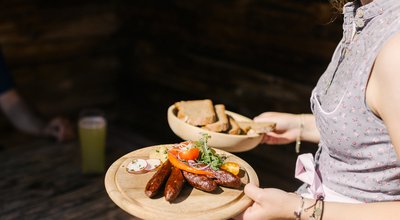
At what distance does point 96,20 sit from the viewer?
17.4ft

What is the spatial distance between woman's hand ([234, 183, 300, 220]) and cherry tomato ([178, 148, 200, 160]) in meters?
0.24

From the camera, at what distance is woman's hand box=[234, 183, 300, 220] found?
1.66m

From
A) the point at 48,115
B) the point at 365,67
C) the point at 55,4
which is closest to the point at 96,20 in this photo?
the point at 55,4

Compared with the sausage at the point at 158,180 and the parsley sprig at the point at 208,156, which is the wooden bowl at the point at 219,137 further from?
the sausage at the point at 158,180

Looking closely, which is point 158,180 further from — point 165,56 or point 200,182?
point 165,56

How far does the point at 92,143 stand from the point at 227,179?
1.54 metres

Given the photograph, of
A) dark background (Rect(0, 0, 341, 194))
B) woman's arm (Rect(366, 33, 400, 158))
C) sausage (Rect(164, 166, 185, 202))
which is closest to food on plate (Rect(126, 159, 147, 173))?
sausage (Rect(164, 166, 185, 202))

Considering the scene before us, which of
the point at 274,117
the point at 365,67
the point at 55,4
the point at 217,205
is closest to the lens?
the point at 365,67

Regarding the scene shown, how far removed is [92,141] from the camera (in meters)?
3.20

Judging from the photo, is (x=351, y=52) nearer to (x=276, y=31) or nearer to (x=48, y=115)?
(x=276, y=31)

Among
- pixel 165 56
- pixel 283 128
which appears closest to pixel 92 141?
pixel 283 128

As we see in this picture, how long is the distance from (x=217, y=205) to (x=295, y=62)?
2.79m

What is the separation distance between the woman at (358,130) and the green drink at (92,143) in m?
1.57

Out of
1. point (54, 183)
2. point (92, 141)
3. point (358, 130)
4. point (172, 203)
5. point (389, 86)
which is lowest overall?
point (54, 183)
